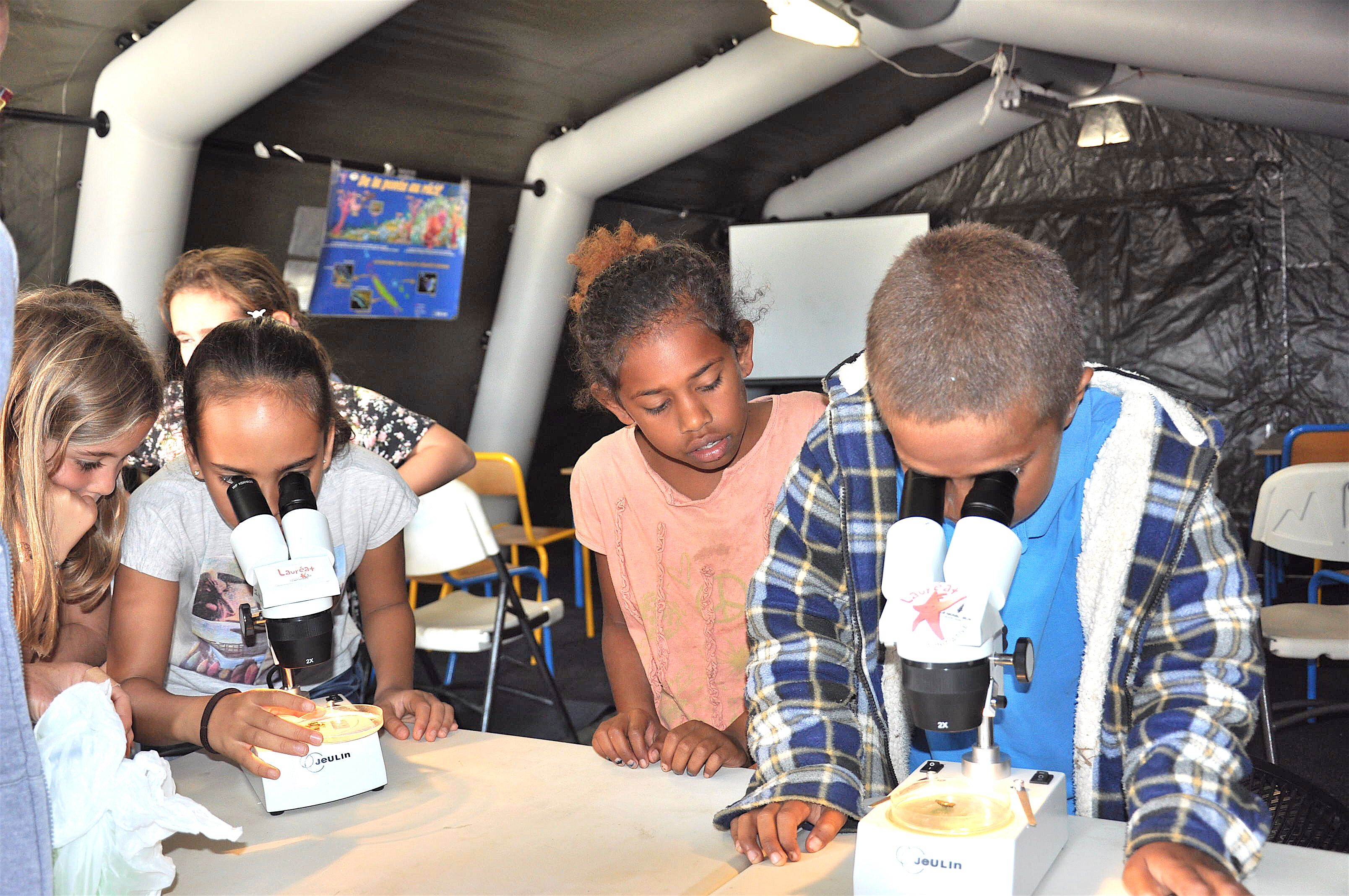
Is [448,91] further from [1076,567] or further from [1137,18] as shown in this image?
[1076,567]

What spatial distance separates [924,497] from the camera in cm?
88

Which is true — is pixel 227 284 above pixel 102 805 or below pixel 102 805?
above

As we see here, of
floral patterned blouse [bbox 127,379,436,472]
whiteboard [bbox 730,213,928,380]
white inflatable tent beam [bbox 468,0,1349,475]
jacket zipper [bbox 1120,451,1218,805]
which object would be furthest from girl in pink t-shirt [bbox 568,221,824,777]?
whiteboard [bbox 730,213,928,380]

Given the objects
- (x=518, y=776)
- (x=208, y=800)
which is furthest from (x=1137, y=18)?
(x=208, y=800)

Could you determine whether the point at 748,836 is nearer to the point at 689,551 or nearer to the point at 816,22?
the point at 689,551

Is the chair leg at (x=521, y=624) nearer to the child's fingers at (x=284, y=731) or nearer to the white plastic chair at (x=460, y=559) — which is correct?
the white plastic chair at (x=460, y=559)

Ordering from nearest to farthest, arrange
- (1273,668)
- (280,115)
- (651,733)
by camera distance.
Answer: (651,733) → (280,115) → (1273,668)

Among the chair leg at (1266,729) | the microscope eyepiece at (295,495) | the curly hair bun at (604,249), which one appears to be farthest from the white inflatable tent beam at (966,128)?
the microscope eyepiece at (295,495)

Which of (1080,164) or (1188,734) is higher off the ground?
(1080,164)

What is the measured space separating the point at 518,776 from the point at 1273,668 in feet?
13.1

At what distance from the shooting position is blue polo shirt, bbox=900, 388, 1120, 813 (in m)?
1.09

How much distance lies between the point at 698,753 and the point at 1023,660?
495 millimetres

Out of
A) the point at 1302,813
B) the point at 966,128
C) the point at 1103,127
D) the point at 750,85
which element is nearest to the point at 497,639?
the point at 1302,813

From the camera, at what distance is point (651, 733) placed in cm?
139
